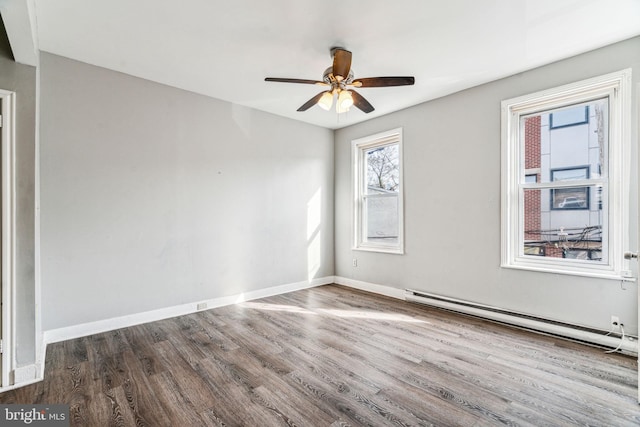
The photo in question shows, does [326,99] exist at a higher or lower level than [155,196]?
higher

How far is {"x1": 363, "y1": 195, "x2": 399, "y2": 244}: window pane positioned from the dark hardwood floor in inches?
60.9

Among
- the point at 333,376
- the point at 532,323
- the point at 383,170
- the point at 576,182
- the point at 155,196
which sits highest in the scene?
the point at 383,170

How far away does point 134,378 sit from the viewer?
87.3 inches

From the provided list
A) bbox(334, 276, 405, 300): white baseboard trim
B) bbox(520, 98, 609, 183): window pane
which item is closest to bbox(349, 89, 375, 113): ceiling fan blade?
bbox(520, 98, 609, 183): window pane

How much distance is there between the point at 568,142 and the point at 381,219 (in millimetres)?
2451

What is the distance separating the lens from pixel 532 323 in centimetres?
304

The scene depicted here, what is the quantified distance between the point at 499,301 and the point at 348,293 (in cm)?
202

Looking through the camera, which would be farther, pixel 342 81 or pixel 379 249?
pixel 379 249

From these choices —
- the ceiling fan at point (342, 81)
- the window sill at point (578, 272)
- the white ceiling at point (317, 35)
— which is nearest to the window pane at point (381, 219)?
the window sill at point (578, 272)

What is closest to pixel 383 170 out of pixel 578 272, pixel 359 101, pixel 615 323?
pixel 359 101

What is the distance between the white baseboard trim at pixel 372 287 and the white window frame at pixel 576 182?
149cm

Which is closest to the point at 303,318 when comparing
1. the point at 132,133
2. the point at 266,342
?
the point at 266,342

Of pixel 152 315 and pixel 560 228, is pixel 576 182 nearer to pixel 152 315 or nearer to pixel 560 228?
pixel 560 228

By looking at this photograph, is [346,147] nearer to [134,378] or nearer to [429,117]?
[429,117]
